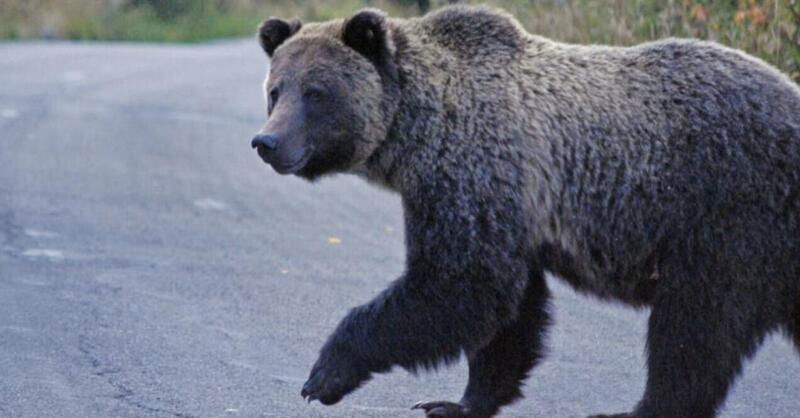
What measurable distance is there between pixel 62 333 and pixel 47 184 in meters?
4.75

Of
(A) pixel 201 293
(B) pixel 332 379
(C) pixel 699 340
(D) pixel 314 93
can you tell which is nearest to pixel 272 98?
(D) pixel 314 93

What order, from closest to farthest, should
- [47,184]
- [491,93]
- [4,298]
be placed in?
[491,93]
[4,298]
[47,184]

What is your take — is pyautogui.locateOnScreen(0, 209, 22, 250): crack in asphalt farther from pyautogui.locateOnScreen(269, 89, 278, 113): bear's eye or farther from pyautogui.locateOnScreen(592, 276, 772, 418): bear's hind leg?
pyautogui.locateOnScreen(592, 276, 772, 418): bear's hind leg

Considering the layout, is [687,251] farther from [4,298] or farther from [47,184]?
[47,184]

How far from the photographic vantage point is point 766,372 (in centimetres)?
721

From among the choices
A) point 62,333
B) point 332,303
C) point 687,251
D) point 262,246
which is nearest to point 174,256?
point 262,246

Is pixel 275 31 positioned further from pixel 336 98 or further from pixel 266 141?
pixel 266 141

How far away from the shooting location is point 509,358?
21.4ft

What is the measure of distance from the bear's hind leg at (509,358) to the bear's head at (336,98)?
925 millimetres

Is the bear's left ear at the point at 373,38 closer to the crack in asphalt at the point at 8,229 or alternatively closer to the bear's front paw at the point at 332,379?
the bear's front paw at the point at 332,379

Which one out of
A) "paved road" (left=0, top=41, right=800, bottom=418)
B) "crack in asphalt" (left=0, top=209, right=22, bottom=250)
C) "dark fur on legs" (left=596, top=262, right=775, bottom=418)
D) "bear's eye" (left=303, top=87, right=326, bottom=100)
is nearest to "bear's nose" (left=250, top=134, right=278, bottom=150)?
"bear's eye" (left=303, top=87, right=326, bottom=100)

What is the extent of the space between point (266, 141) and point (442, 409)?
4.29ft

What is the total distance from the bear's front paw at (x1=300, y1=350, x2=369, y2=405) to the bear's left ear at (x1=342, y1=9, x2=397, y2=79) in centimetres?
122

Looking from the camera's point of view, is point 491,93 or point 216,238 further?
point 216,238
